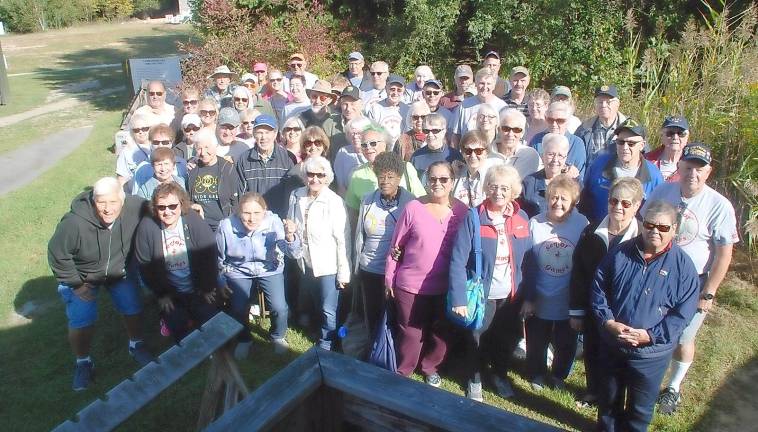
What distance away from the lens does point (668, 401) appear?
4305 millimetres

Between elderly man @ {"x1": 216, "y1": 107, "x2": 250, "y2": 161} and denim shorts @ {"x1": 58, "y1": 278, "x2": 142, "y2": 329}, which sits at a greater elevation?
elderly man @ {"x1": 216, "y1": 107, "x2": 250, "y2": 161}

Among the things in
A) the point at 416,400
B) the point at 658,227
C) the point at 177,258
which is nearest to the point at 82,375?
the point at 177,258

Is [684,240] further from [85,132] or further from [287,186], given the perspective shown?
[85,132]

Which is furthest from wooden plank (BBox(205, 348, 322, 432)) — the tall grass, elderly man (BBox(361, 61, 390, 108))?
elderly man (BBox(361, 61, 390, 108))

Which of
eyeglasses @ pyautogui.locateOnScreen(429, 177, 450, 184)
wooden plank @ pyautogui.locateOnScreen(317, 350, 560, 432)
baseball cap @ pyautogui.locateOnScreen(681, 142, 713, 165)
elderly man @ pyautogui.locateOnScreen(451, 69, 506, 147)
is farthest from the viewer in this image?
elderly man @ pyautogui.locateOnScreen(451, 69, 506, 147)

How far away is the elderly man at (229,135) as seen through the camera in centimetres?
559

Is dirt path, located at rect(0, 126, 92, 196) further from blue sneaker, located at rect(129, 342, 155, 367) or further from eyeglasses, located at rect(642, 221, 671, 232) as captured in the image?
eyeglasses, located at rect(642, 221, 671, 232)

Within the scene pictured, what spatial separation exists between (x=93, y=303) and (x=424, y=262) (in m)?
2.53

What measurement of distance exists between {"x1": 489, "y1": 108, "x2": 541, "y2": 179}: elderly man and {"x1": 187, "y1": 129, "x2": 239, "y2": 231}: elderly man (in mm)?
2210

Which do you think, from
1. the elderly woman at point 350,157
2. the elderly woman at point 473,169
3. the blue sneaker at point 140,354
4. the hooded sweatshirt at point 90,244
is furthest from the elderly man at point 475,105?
the blue sneaker at point 140,354

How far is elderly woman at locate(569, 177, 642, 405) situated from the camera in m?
3.73

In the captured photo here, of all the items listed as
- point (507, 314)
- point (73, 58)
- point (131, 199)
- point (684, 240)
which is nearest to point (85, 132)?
point (131, 199)

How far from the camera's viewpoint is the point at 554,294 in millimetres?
4145

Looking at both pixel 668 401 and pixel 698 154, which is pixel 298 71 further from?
pixel 668 401
